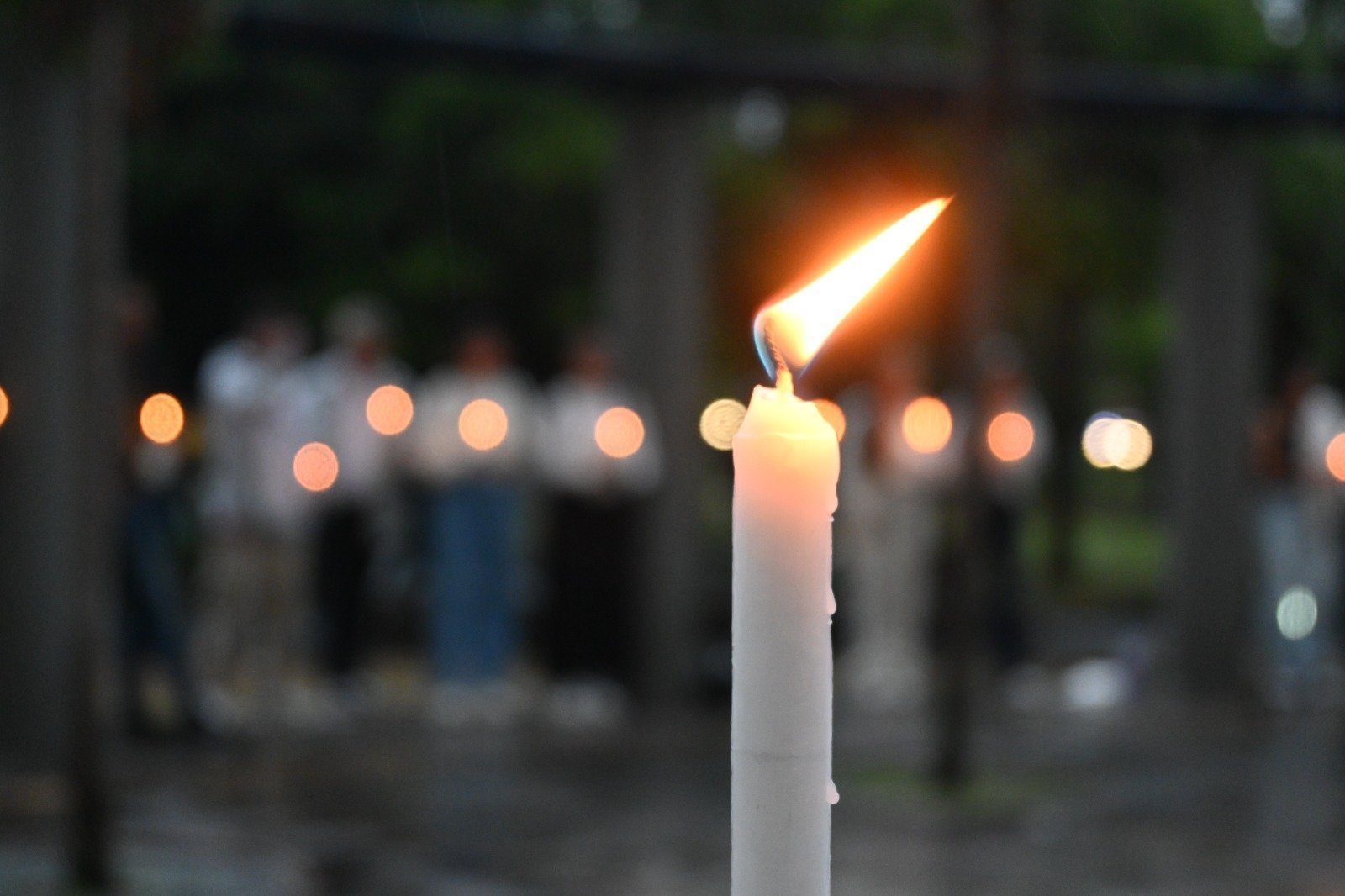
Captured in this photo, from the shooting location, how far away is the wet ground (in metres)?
6.99

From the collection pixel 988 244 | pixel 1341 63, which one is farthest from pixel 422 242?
pixel 988 244

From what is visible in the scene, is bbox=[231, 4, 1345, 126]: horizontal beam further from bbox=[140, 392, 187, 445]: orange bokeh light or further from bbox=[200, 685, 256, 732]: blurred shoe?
bbox=[200, 685, 256, 732]: blurred shoe

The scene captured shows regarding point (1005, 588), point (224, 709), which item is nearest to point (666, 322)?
point (1005, 588)

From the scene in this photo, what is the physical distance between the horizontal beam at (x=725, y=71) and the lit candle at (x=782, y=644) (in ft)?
25.5

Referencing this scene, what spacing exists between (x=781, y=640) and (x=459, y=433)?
375 inches

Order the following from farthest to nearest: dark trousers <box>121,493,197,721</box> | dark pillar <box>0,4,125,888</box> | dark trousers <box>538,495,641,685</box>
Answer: dark trousers <box>538,495,641,685</box> → dark trousers <box>121,493,197,721</box> → dark pillar <box>0,4,125,888</box>

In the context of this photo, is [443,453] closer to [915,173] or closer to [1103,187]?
[915,173]

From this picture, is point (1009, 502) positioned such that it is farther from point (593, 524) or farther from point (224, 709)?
point (224, 709)

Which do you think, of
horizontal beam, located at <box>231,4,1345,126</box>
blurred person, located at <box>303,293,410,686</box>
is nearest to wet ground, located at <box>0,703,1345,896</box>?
blurred person, located at <box>303,293,410,686</box>

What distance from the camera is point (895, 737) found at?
10.8m

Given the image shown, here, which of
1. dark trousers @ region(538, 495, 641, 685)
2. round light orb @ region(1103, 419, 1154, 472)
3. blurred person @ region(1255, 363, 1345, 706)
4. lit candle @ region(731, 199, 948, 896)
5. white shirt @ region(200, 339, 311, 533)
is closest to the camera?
lit candle @ region(731, 199, 948, 896)

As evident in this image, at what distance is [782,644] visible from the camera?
1.47 metres

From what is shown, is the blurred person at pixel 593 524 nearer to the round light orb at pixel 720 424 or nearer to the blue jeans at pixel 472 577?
the blue jeans at pixel 472 577

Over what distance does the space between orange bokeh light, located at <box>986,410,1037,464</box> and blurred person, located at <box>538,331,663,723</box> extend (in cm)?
222
